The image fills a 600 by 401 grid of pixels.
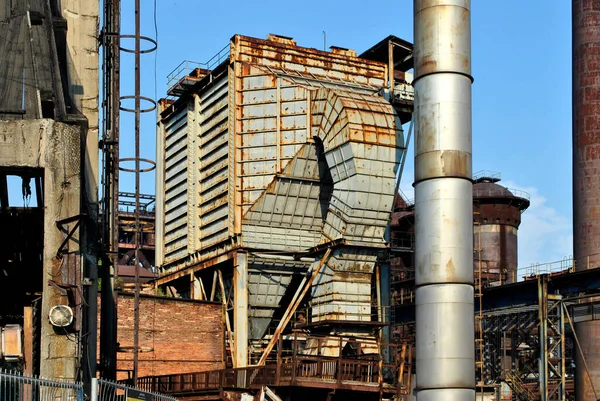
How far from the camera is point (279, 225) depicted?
4050 cm

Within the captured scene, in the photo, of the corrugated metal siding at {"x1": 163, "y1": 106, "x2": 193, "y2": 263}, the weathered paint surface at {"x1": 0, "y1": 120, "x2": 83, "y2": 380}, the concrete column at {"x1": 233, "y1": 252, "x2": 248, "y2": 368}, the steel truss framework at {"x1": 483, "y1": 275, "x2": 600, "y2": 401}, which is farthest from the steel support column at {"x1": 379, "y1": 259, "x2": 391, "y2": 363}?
the weathered paint surface at {"x1": 0, "y1": 120, "x2": 83, "y2": 380}

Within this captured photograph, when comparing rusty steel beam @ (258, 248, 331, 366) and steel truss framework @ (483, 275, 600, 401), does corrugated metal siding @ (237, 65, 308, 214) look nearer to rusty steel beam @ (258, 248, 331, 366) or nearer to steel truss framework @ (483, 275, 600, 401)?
rusty steel beam @ (258, 248, 331, 366)

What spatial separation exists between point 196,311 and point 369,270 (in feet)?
23.8

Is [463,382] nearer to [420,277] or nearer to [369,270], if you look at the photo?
[420,277]

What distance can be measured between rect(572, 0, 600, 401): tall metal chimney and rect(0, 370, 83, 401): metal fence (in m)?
34.5

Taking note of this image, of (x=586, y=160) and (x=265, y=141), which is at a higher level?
(x=586, y=160)

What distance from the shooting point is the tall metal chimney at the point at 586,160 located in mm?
47438

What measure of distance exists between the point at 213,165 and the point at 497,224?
24622mm

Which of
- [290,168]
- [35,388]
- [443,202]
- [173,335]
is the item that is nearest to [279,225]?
[290,168]

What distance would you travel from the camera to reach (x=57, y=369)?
1797cm

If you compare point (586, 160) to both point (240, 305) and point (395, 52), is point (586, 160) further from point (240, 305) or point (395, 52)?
point (240, 305)

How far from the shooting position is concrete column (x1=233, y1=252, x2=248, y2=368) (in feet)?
129

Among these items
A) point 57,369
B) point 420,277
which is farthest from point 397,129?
point 57,369

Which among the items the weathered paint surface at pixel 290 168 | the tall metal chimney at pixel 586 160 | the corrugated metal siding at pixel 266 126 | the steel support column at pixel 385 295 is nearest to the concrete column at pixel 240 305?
the weathered paint surface at pixel 290 168
